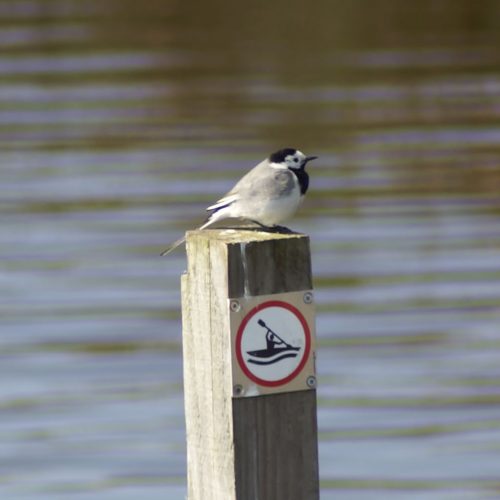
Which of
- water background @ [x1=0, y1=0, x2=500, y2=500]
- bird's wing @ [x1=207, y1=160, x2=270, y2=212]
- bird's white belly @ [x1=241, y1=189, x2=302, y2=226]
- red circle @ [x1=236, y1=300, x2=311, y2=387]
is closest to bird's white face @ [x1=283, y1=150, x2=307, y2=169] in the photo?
bird's wing @ [x1=207, y1=160, x2=270, y2=212]

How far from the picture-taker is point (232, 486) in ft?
15.6

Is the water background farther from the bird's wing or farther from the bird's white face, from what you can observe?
the bird's wing

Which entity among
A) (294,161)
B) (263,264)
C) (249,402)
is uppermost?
(294,161)

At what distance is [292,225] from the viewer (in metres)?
14.5

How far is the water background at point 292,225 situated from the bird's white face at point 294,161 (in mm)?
2476

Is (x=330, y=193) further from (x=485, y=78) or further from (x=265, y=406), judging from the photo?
(x=265, y=406)

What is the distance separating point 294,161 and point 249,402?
2.37m

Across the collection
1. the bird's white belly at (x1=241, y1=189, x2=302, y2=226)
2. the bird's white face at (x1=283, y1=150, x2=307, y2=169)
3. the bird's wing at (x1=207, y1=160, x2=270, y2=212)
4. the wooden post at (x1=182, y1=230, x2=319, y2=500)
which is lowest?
the wooden post at (x1=182, y1=230, x2=319, y2=500)

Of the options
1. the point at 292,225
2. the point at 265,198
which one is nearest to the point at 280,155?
the point at 265,198

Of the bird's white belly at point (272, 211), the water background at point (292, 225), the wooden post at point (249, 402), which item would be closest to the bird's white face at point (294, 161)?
the bird's white belly at point (272, 211)

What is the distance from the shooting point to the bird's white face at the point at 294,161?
6.93 meters

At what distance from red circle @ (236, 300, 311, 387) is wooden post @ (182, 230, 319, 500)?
0.03 m

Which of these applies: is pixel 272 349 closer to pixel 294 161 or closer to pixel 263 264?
pixel 263 264

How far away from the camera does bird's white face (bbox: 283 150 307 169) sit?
6.93 m
